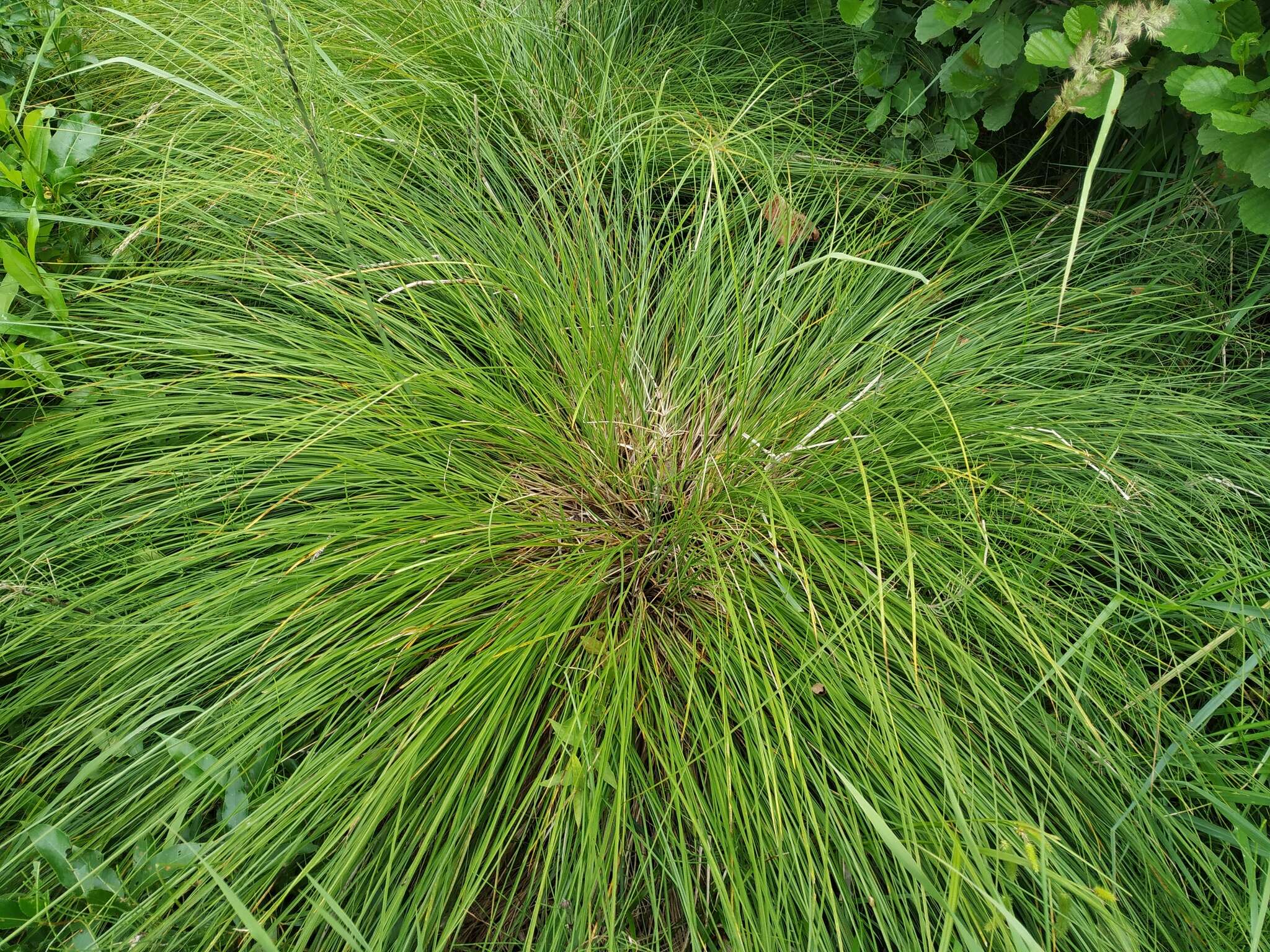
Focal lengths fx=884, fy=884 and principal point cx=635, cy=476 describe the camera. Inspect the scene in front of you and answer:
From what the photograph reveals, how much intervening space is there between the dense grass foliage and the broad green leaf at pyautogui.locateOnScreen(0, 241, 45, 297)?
146 mm

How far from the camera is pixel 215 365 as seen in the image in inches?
77.5

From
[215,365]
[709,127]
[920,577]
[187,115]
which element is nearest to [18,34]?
[187,115]

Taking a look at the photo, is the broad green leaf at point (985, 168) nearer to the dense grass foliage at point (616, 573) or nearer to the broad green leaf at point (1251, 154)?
the dense grass foliage at point (616, 573)

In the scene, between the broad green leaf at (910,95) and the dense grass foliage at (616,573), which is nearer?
the dense grass foliage at (616,573)

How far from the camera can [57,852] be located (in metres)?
1.31

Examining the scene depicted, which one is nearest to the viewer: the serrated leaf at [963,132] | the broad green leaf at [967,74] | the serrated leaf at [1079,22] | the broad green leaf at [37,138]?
the serrated leaf at [1079,22]

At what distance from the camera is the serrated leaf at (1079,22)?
1.59 metres

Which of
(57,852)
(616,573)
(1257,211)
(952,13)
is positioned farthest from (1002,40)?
(57,852)

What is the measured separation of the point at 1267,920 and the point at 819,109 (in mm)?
2241

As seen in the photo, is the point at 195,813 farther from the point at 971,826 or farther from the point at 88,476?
the point at 971,826

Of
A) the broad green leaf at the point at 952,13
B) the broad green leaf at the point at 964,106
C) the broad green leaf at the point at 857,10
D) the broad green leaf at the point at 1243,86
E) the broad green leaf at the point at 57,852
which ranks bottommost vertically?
the broad green leaf at the point at 57,852

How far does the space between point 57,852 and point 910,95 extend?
244 centimetres

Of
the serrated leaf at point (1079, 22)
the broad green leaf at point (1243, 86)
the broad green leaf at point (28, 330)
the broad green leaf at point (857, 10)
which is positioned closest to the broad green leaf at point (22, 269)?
the broad green leaf at point (28, 330)

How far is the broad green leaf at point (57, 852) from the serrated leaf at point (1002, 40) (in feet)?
7.50
